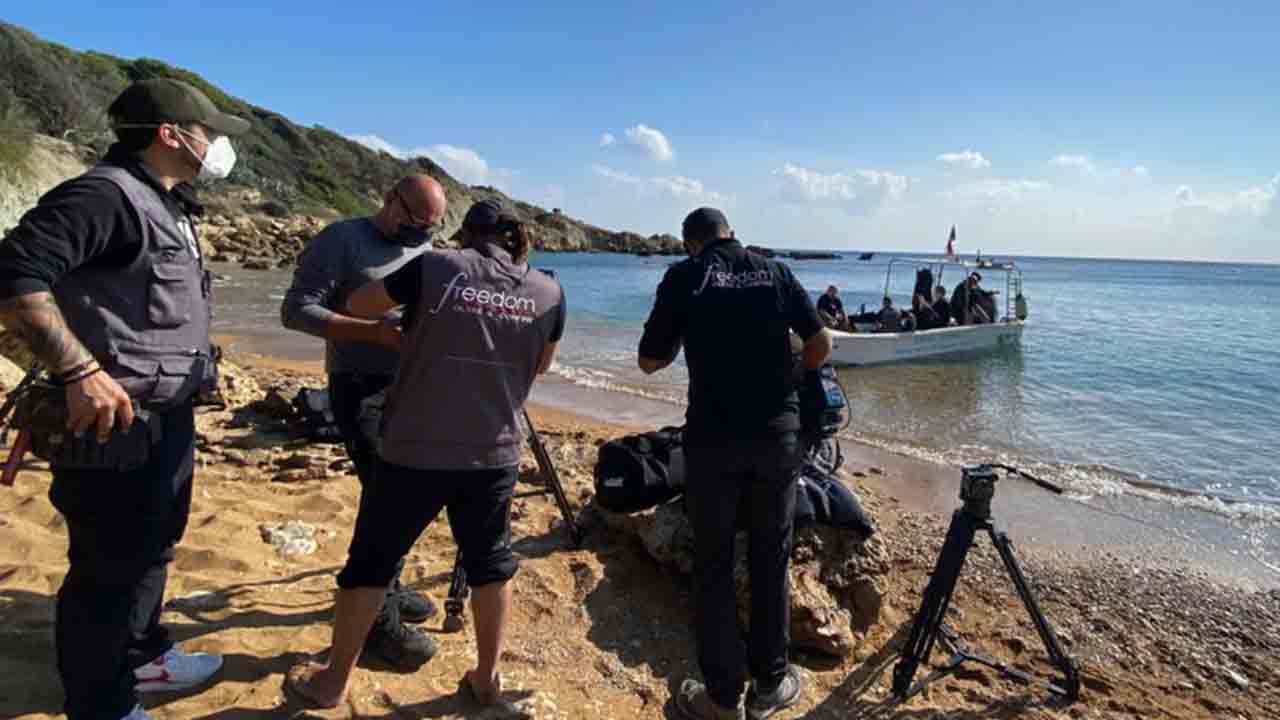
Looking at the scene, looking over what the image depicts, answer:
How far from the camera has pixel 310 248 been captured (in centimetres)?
273

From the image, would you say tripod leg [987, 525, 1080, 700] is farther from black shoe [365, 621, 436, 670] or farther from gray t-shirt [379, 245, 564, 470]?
black shoe [365, 621, 436, 670]

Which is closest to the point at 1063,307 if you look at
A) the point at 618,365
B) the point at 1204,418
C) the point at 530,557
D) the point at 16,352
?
the point at 1204,418

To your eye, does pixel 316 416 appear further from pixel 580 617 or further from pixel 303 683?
pixel 303 683

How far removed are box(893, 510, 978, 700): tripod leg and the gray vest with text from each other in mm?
3006

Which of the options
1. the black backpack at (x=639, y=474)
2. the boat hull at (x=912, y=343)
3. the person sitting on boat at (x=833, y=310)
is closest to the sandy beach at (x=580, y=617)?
the black backpack at (x=639, y=474)

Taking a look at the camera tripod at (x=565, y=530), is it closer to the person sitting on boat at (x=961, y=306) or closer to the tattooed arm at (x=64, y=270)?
the tattooed arm at (x=64, y=270)

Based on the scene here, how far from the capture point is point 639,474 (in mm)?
3932

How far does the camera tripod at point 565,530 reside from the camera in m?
3.13

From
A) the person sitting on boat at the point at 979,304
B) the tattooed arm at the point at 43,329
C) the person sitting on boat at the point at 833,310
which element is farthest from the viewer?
the person sitting on boat at the point at 979,304

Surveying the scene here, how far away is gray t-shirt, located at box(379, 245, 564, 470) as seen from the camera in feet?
7.15

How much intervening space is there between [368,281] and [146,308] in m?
0.87

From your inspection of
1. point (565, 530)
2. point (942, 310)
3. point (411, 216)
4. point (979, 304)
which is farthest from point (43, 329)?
point (979, 304)

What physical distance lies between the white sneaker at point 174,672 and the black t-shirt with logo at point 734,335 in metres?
1.93

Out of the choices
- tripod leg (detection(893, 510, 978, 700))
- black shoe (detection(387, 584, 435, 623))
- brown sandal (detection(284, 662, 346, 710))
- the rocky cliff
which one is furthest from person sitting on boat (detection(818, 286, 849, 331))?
brown sandal (detection(284, 662, 346, 710))
